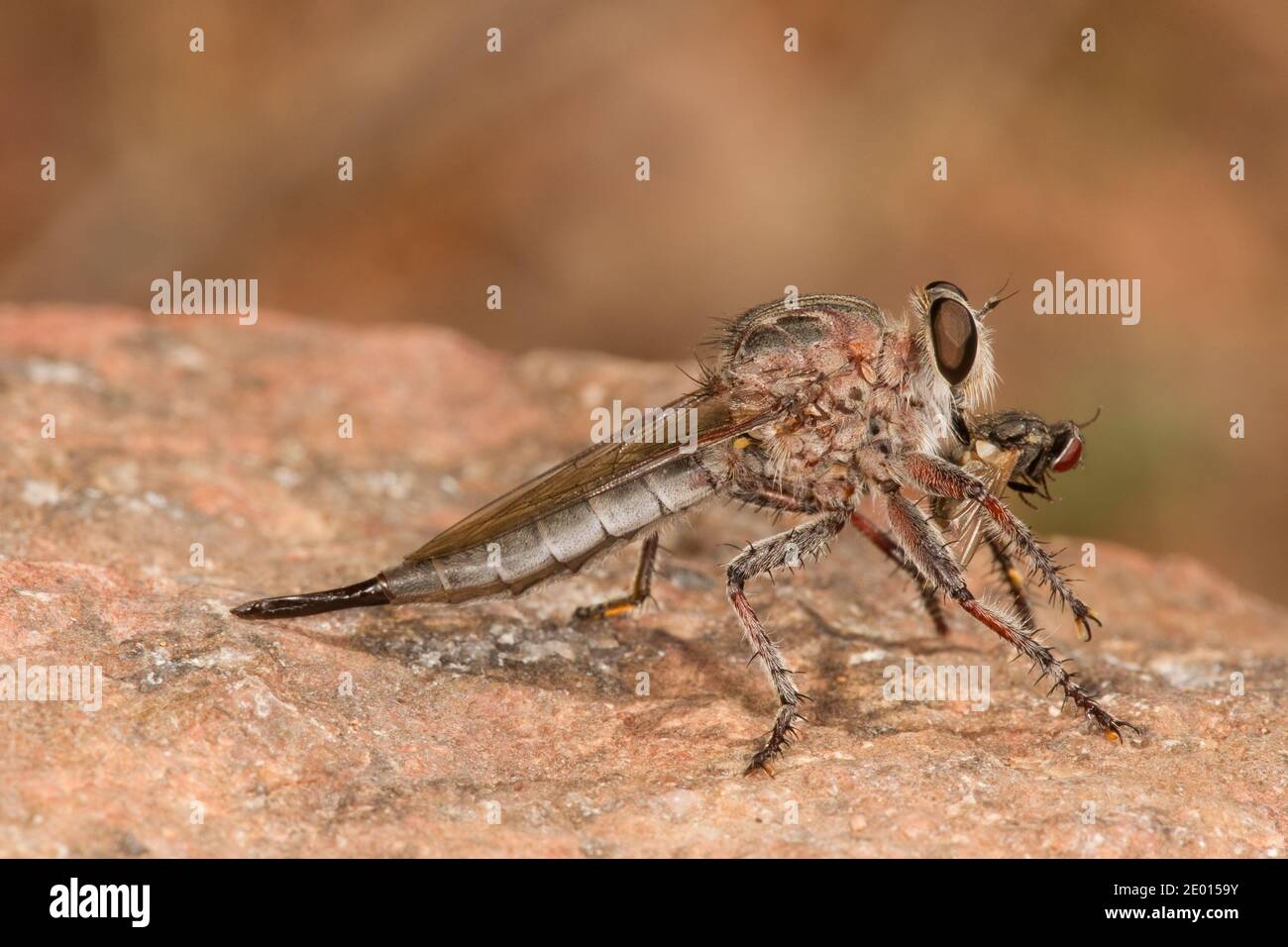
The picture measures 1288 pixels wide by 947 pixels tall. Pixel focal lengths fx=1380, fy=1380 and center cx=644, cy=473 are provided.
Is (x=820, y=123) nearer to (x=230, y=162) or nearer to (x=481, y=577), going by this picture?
(x=230, y=162)

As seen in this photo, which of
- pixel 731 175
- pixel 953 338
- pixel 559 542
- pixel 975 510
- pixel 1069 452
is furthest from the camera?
pixel 731 175

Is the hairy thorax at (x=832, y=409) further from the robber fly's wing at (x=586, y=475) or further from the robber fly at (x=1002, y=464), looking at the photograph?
the robber fly at (x=1002, y=464)

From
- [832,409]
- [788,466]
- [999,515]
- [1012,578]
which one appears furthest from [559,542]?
[1012,578]

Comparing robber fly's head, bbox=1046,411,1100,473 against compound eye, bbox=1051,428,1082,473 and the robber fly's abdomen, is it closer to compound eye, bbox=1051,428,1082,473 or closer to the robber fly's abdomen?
compound eye, bbox=1051,428,1082,473

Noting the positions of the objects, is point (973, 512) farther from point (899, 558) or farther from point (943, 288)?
point (943, 288)

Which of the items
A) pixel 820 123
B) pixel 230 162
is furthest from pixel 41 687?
pixel 820 123

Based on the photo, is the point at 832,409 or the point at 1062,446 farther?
the point at 1062,446
